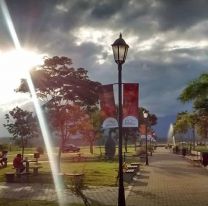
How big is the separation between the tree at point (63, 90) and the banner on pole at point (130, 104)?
18.8m

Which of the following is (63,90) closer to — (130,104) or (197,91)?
(197,91)

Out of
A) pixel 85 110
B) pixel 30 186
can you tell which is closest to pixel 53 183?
pixel 30 186

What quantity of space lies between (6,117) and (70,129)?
26.5 ft

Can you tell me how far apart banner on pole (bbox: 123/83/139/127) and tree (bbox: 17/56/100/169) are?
741 inches

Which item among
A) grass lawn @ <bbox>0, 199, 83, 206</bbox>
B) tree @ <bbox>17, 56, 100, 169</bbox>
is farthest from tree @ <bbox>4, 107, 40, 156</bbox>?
grass lawn @ <bbox>0, 199, 83, 206</bbox>

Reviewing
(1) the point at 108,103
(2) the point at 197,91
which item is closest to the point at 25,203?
(1) the point at 108,103

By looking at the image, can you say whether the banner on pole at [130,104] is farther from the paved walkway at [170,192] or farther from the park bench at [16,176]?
the park bench at [16,176]

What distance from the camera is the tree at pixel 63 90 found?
36.5 metres

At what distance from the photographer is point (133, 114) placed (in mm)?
17781

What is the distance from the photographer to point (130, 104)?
17375 millimetres

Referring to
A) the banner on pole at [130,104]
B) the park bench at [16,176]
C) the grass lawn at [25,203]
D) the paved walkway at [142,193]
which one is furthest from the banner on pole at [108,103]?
the park bench at [16,176]

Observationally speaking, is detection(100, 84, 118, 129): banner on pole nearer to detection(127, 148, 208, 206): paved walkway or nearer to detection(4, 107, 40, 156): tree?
detection(127, 148, 208, 206): paved walkway

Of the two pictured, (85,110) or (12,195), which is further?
(85,110)

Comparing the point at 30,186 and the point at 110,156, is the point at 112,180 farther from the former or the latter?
the point at 110,156
